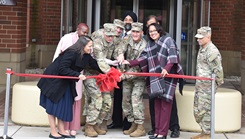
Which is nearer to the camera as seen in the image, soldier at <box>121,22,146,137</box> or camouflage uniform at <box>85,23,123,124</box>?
camouflage uniform at <box>85,23,123,124</box>

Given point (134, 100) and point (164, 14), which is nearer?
point (134, 100)

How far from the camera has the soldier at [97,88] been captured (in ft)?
24.7

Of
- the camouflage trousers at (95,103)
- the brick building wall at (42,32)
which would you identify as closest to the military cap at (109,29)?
the camouflage trousers at (95,103)

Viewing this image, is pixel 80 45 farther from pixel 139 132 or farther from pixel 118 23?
pixel 139 132

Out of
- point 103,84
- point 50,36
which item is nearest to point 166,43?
point 103,84

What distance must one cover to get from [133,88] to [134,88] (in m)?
0.03

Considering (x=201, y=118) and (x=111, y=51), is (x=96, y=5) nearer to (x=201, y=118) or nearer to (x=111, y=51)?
(x=111, y=51)

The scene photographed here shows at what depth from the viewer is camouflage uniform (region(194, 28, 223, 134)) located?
24.0 ft

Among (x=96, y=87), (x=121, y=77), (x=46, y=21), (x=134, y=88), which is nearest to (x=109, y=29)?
(x=121, y=77)

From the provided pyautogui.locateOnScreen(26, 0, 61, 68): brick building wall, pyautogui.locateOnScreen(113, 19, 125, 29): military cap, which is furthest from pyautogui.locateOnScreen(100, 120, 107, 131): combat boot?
pyautogui.locateOnScreen(26, 0, 61, 68): brick building wall

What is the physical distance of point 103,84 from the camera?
7258mm

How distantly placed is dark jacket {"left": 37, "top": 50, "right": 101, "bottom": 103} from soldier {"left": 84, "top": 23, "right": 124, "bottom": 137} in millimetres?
286

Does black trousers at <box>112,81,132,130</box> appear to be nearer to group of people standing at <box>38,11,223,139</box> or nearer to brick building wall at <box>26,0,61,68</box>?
group of people standing at <box>38,11,223,139</box>

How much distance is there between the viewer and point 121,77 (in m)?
7.62
